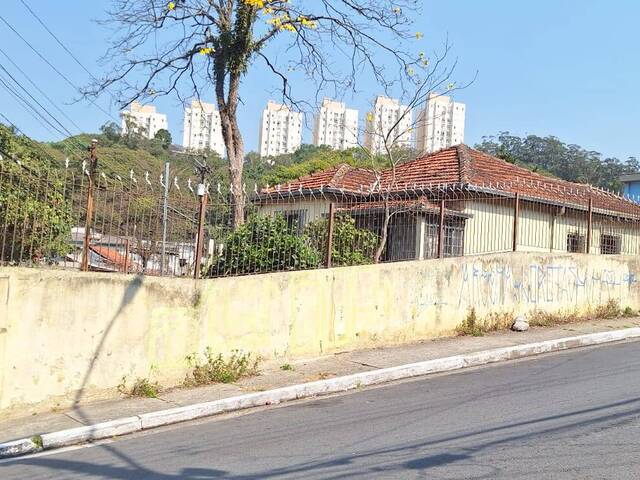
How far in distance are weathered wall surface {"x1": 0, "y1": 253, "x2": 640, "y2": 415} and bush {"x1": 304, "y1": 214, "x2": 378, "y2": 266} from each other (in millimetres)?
800

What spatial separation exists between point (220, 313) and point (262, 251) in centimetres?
136

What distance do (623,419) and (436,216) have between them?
26.8 ft

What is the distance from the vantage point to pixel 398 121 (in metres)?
14.1

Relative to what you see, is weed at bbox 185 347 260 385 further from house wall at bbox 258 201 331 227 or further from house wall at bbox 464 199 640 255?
house wall at bbox 464 199 640 255

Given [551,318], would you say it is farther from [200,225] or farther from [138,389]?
[138,389]

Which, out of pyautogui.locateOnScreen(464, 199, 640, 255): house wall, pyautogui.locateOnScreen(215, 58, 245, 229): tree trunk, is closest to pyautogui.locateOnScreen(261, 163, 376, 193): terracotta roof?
pyautogui.locateOnScreen(215, 58, 245, 229): tree trunk

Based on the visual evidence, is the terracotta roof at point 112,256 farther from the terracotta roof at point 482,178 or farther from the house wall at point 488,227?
the terracotta roof at point 482,178

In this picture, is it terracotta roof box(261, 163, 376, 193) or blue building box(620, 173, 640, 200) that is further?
blue building box(620, 173, 640, 200)

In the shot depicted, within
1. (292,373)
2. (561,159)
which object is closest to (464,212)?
(292,373)

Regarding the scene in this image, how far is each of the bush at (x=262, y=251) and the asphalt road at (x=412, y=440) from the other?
9.17 ft

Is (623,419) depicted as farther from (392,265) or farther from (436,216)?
(436,216)

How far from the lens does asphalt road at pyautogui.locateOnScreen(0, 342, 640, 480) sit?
17.0ft

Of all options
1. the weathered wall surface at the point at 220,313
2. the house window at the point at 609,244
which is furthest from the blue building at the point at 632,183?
the weathered wall surface at the point at 220,313

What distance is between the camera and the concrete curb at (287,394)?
277 inches
